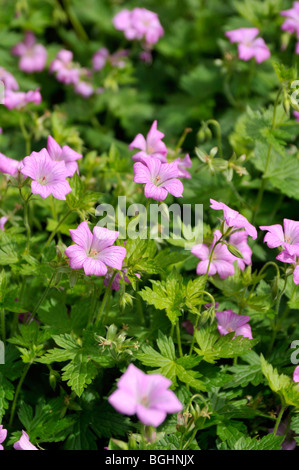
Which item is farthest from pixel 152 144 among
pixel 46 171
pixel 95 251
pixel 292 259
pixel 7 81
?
pixel 7 81

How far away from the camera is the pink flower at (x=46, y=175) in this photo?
2.09m

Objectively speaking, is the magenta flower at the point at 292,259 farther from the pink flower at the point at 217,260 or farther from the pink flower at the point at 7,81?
the pink flower at the point at 7,81

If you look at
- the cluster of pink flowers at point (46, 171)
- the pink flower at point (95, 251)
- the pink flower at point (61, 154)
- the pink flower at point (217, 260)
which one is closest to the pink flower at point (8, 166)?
the cluster of pink flowers at point (46, 171)

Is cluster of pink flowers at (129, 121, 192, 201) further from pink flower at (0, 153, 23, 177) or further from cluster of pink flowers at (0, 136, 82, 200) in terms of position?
pink flower at (0, 153, 23, 177)

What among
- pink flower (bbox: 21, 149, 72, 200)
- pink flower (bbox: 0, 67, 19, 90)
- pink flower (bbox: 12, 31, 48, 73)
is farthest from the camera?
pink flower (bbox: 12, 31, 48, 73)

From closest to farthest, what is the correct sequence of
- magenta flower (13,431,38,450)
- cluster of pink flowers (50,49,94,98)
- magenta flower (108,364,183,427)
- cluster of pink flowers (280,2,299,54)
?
magenta flower (108,364,183,427) → magenta flower (13,431,38,450) → cluster of pink flowers (280,2,299,54) → cluster of pink flowers (50,49,94,98)

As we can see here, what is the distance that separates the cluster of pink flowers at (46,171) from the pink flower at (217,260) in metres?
0.60

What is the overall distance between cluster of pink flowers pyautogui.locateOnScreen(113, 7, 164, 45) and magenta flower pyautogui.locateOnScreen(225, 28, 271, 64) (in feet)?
2.32

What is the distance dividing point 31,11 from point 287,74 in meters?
2.66

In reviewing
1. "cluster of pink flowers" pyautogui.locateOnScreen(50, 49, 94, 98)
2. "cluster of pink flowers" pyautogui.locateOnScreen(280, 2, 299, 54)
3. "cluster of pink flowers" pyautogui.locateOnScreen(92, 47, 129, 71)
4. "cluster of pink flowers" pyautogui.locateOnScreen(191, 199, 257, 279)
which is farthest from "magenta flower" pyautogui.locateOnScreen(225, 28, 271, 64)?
"cluster of pink flowers" pyautogui.locateOnScreen(191, 199, 257, 279)

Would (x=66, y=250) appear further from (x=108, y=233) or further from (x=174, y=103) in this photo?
(x=174, y=103)

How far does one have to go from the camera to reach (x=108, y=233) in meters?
2.07

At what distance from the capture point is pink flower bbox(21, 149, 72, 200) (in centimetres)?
209
